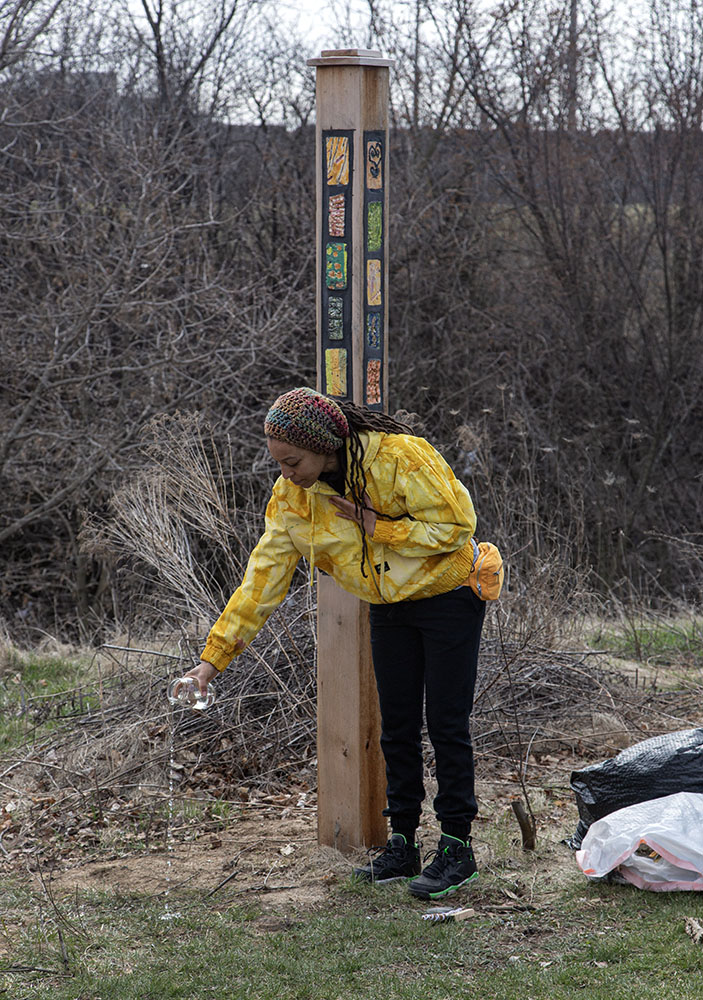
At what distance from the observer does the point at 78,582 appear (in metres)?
11.1

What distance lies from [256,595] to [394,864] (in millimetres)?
1162

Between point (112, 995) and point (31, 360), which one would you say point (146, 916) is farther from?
point (31, 360)

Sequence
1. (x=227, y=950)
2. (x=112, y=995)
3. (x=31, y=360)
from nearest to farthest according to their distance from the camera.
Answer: (x=112, y=995) → (x=227, y=950) → (x=31, y=360)

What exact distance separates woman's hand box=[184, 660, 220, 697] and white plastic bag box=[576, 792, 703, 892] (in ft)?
5.11

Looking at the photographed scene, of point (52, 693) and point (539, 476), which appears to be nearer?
point (52, 693)

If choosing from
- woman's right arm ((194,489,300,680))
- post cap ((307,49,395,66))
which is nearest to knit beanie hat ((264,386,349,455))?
woman's right arm ((194,489,300,680))

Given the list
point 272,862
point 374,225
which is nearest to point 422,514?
point 374,225

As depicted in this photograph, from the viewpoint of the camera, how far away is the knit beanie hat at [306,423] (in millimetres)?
3521

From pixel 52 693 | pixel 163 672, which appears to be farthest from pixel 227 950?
pixel 52 693

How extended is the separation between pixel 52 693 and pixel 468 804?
148 inches

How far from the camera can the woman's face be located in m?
3.55

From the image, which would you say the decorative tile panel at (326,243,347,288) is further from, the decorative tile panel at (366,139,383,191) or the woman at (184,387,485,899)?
the woman at (184,387,485,899)

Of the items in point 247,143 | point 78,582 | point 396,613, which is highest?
point 247,143

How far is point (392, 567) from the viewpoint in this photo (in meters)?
3.71
